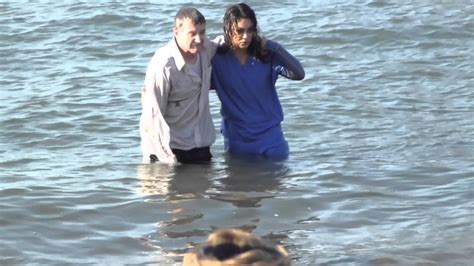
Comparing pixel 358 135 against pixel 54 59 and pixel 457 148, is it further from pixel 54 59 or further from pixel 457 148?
pixel 54 59

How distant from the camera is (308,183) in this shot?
7.98 meters

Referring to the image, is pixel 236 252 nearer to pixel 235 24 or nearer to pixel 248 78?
pixel 235 24

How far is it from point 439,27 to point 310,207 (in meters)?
7.21

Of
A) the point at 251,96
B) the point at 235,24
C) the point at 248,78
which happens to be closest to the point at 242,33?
the point at 235,24

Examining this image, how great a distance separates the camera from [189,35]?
7.34 m

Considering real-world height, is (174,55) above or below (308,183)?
above

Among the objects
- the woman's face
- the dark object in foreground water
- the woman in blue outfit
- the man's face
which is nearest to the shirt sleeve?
the woman in blue outfit

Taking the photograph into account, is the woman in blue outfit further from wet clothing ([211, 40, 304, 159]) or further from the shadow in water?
the shadow in water

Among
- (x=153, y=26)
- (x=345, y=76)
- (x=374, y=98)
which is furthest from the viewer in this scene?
(x=153, y=26)

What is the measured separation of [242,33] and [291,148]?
1996mm

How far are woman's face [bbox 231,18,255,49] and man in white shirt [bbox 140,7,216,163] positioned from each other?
19cm

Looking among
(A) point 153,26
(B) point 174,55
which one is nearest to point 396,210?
(B) point 174,55

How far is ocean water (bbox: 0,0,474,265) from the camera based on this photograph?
670 cm

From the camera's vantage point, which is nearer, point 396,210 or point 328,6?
point 396,210
